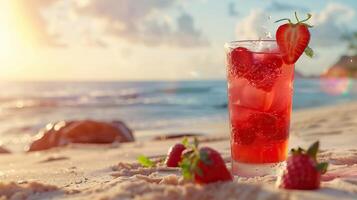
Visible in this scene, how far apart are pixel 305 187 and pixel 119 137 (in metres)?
6.37

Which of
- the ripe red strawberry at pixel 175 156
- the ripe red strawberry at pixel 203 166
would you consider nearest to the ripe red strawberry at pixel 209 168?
the ripe red strawberry at pixel 203 166

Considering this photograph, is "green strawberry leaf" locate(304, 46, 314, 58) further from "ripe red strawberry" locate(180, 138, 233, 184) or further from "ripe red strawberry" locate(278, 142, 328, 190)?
"ripe red strawberry" locate(180, 138, 233, 184)

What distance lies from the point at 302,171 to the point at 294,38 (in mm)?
862

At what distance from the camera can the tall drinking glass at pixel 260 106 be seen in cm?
300

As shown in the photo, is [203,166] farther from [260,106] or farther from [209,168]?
[260,106]

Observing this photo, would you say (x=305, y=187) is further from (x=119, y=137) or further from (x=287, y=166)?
(x=119, y=137)

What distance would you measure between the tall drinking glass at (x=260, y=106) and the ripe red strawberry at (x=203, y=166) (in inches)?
34.0

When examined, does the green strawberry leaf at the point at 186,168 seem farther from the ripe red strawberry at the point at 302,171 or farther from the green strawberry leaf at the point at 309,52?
the green strawberry leaf at the point at 309,52

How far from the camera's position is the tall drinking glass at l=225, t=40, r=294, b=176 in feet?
9.86

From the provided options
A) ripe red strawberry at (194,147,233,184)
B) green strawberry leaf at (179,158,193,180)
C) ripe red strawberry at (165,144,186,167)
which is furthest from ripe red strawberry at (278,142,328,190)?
ripe red strawberry at (165,144,186,167)

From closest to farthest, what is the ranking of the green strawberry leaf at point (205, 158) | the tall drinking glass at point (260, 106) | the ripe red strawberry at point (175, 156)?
the green strawberry leaf at point (205, 158)
the tall drinking glass at point (260, 106)
the ripe red strawberry at point (175, 156)

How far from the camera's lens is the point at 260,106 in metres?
3.04

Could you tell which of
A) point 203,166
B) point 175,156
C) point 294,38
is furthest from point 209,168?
point 175,156

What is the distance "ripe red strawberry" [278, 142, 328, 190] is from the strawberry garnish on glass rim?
0.75 m
